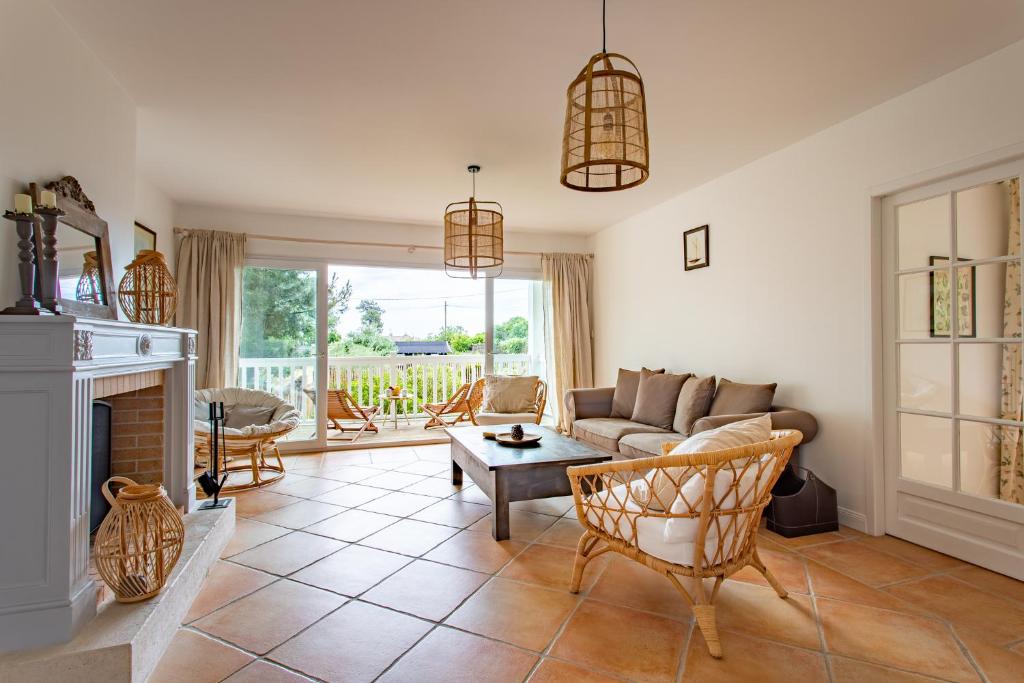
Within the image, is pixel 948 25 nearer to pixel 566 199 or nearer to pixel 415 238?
pixel 566 199

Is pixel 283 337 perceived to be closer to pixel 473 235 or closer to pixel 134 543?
pixel 473 235

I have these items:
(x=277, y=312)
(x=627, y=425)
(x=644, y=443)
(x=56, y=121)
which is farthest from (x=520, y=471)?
(x=277, y=312)

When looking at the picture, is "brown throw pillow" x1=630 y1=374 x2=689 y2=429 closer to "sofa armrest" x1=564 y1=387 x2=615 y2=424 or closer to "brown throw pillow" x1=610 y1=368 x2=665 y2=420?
"brown throw pillow" x1=610 y1=368 x2=665 y2=420

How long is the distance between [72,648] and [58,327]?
955mm

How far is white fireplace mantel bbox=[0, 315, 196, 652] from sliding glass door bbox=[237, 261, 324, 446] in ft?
12.1

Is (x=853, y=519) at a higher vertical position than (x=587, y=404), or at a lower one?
lower

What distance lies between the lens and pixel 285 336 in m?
5.36

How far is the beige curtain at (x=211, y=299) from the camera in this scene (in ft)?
16.1

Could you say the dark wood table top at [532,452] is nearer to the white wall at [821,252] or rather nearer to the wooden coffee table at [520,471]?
the wooden coffee table at [520,471]

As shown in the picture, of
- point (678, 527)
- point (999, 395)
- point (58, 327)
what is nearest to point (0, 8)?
point (58, 327)

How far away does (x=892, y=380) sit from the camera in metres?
3.05

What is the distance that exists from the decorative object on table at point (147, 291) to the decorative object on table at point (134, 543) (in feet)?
3.97

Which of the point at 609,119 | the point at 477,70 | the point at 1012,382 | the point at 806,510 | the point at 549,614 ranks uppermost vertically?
the point at 477,70

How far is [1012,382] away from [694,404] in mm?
1765
